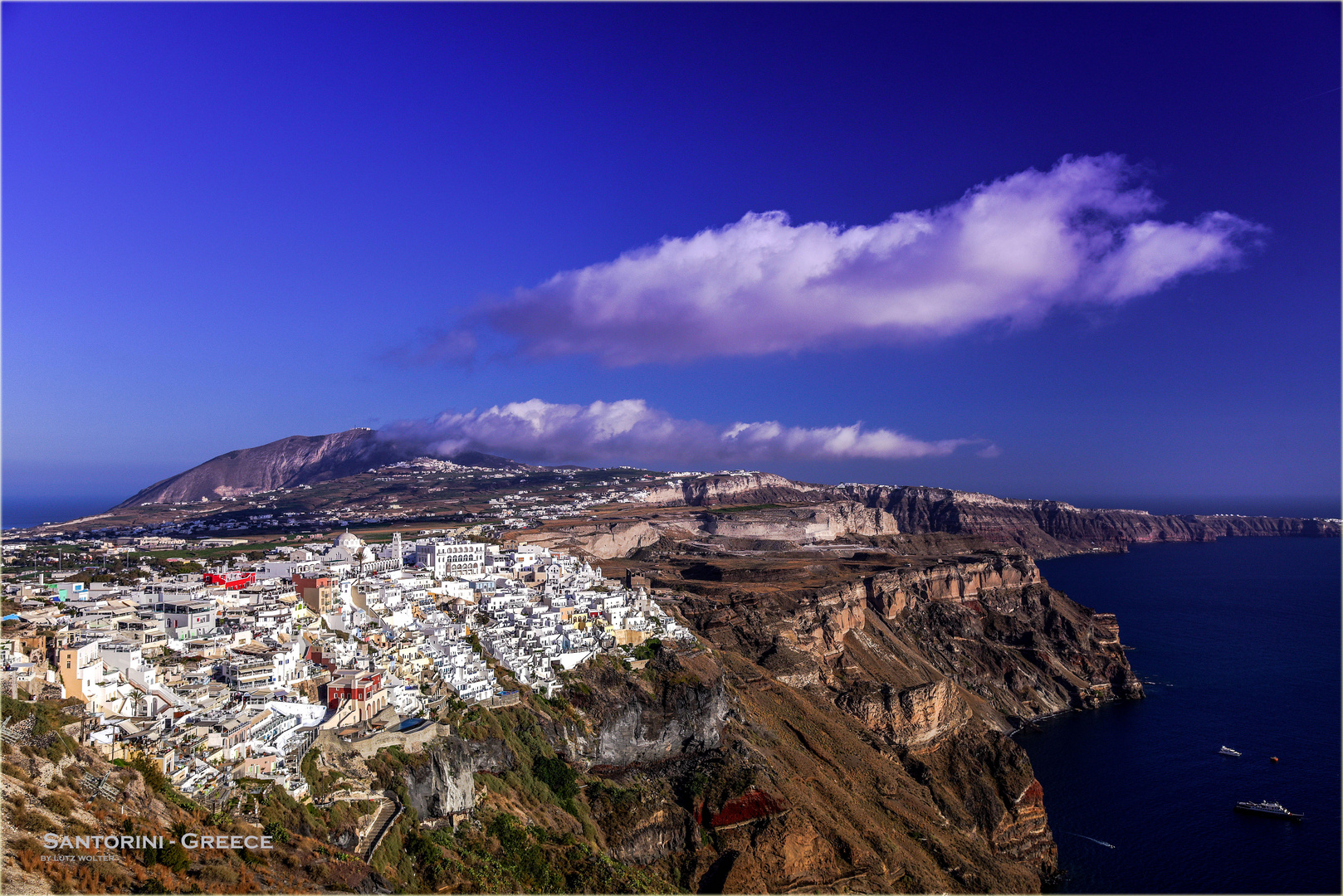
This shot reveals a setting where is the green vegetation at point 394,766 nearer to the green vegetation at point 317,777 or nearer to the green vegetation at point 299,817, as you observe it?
the green vegetation at point 317,777

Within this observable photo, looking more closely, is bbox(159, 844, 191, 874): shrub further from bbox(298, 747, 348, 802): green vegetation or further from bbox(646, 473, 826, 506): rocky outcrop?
bbox(646, 473, 826, 506): rocky outcrop

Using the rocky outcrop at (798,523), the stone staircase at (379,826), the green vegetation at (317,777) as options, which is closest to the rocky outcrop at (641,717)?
the stone staircase at (379,826)

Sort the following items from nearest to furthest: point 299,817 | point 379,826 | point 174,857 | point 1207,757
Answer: point 174,857 → point 299,817 → point 379,826 → point 1207,757

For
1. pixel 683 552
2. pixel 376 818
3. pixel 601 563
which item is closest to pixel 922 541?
pixel 683 552

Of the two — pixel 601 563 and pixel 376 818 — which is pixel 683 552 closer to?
pixel 601 563

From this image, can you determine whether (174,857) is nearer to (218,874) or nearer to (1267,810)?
(218,874)

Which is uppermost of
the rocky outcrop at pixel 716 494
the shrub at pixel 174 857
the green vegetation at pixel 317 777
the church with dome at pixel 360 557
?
the rocky outcrop at pixel 716 494

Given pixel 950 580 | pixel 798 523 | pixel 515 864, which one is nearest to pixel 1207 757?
pixel 950 580
